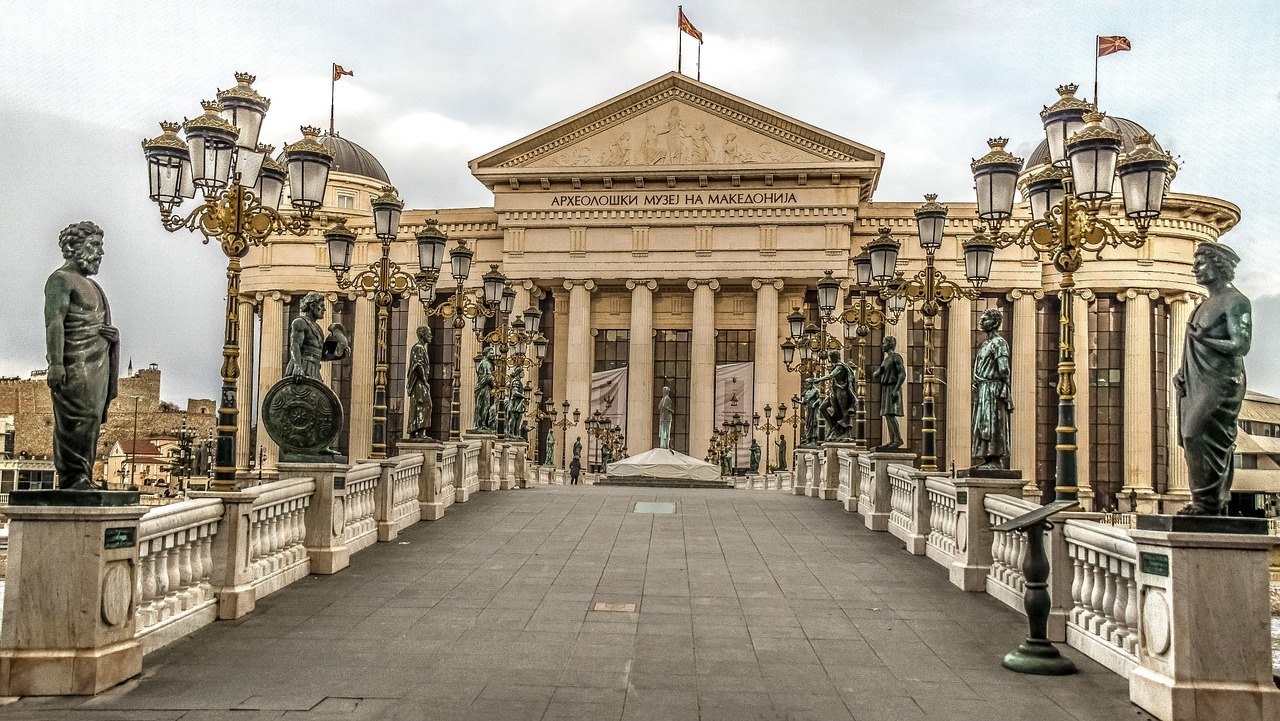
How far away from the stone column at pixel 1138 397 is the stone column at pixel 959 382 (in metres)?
7.88

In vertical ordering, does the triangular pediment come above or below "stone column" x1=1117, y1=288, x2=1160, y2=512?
above

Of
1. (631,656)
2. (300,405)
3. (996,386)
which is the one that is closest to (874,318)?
(996,386)

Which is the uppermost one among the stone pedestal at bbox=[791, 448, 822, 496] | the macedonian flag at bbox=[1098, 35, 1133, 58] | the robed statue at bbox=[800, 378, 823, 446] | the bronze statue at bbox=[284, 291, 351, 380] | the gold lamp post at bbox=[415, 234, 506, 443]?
the macedonian flag at bbox=[1098, 35, 1133, 58]

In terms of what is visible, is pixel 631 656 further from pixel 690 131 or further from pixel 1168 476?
pixel 1168 476

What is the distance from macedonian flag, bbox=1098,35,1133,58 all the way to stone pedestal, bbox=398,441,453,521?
27.3 meters

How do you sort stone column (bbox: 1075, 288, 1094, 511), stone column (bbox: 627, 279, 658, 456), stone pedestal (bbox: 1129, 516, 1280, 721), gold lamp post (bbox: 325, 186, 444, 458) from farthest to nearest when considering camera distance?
stone column (bbox: 1075, 288, 1094, 511), stone column (bbox: 627, 279, 658, 456), gold lamp post (bbox: 325, 186, 444, 458), stone pedestal (bbox: 1129, 516, 1280, 721)

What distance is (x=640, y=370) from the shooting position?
55.7 m

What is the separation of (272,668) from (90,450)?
2130 mm

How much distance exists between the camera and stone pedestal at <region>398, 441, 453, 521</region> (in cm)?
1819

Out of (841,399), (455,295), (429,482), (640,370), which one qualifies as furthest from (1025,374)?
(429,482)

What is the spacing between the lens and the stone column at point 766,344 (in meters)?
54.6

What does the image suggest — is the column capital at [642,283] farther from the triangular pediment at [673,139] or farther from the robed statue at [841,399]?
the robed statue at [841,399]

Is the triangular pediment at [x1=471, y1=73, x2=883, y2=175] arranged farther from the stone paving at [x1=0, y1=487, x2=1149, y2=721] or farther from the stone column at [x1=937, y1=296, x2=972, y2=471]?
→ the stone paving at [x1=0, y1=487, x2=1149, y2=721]

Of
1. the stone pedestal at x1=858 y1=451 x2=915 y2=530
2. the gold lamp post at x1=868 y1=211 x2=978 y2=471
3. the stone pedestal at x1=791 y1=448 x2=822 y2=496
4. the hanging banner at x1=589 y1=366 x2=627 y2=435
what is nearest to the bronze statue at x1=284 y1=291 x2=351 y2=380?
the gold lamp post at x1=868 y1=211 x2=978 y2=471
